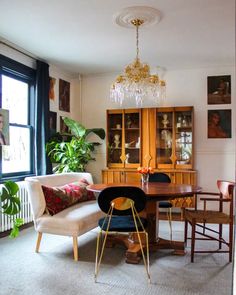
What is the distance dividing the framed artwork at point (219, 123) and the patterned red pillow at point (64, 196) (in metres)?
2.53

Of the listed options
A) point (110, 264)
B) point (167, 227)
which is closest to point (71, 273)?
point (110, 264)

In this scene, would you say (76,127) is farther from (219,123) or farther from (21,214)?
(219,123)

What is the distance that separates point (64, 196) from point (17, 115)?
1757mm

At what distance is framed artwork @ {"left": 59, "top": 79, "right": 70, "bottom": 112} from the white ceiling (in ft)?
1.53

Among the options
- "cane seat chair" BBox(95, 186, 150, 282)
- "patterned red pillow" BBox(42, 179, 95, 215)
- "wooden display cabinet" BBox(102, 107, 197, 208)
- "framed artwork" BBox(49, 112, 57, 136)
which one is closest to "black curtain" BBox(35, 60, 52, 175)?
"framed artwork" BBox(49, 112, 57, 136)

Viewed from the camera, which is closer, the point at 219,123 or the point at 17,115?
the point at 17,115

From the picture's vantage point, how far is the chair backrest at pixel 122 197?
2.79 m

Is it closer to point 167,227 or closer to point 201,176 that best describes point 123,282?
point 167,227

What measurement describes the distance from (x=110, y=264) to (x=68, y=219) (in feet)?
2.16

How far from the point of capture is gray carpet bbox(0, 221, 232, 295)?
2545 mm

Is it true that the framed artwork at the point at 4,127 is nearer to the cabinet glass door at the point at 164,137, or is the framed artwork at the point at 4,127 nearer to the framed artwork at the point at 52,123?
the framed artwork at the point at 52,123

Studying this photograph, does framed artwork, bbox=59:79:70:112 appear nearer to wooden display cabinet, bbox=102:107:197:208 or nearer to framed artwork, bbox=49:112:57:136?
framed artwork, bbox=49:112:57:136

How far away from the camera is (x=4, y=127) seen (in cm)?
421

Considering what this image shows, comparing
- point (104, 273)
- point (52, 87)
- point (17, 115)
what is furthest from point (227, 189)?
point (52, 87)
